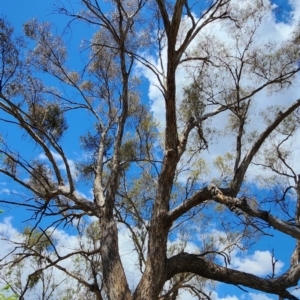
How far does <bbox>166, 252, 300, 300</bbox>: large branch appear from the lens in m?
4.60

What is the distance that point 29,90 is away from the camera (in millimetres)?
6637

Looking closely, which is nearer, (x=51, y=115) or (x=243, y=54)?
(x=243, y=54)

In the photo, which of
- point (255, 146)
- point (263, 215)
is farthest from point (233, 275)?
point (255, 146)

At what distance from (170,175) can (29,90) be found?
2.86 m

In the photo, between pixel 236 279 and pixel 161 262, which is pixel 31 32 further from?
pixel 236 279

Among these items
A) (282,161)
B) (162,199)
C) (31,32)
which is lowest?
(162,199)

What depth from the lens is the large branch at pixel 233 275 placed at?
4.60 m

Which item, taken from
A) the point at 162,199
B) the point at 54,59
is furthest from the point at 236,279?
the point at 54,59

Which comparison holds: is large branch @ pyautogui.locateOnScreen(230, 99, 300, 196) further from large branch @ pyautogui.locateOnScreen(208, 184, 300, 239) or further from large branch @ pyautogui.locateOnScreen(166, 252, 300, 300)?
large branch @ pyautogui.locateOnScreen(166, 252, 300, 300)

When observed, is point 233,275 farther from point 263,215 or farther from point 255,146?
point 255,146

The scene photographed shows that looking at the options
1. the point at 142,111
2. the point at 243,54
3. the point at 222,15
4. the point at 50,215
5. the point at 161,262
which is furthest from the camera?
the point at 142,111

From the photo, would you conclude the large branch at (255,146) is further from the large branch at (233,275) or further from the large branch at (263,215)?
the large branch at (233,275)

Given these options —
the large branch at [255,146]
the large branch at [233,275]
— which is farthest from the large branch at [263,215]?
the large branch at [233,275]

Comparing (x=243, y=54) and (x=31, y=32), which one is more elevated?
(x=31, y=32)
